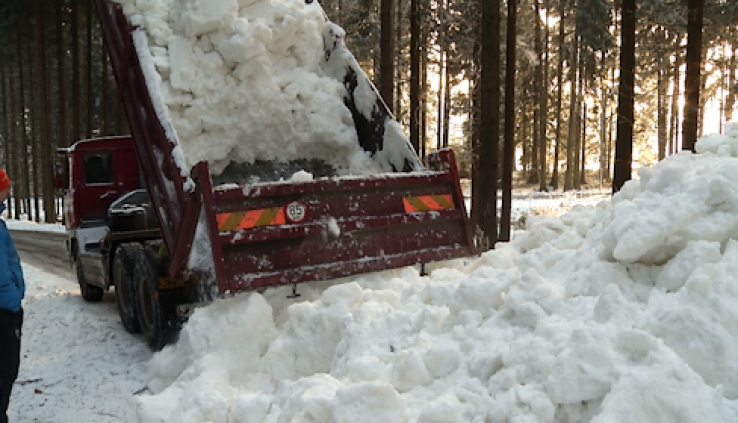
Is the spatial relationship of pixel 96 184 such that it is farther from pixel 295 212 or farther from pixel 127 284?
pixel 295 212

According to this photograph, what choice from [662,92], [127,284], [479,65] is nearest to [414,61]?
[479,65]

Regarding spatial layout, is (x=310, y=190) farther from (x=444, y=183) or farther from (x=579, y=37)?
(x=579, y=37)

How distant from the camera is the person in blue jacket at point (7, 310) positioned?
3.71 m

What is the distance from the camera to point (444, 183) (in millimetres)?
5633

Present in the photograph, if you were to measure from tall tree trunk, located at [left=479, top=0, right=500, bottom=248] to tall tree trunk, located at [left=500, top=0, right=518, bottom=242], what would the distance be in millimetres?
1729

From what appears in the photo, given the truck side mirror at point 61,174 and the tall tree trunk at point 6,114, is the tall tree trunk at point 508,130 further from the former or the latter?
the tall tree trunk at point 6,114

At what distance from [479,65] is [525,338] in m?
11.3

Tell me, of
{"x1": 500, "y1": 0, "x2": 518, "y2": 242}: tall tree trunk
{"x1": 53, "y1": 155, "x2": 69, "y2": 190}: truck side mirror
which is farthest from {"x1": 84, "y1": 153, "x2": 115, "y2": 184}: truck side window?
{"x1": 500, "y1": 0, "x2": 518, "y2": 242}: tall tree trunk

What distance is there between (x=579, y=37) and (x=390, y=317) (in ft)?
91.8

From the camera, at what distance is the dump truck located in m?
4.66

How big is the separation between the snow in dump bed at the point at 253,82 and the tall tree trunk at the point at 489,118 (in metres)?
4.34

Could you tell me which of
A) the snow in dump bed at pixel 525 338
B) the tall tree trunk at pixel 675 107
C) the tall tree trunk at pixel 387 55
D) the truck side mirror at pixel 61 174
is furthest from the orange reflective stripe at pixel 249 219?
the tall tree trunk at pixel 675 107

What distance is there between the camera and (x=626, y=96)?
34.6 ft

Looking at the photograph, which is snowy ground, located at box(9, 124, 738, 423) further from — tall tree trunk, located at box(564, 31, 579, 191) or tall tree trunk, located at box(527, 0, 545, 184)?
tall tree trunk, located at box(564, 31, 579, 191)
